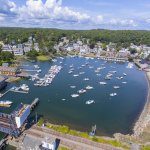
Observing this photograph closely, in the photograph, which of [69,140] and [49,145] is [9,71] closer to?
[69,140]

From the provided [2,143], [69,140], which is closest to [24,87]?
[2,143]

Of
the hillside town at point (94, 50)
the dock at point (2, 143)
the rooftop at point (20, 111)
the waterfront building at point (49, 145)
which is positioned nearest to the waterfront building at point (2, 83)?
the rooftop at point (20, 111)

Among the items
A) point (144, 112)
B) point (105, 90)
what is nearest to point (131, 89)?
point (105, 90)

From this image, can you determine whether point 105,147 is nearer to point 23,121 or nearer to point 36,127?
point 36,127

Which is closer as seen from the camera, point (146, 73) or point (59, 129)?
point (59, 129)

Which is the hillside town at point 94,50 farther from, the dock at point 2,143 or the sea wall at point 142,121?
the dock at point 2,143
